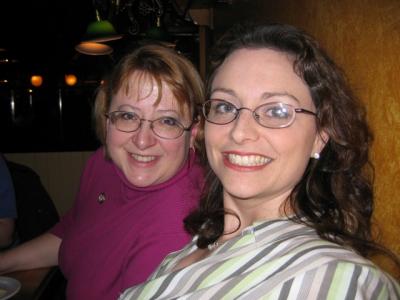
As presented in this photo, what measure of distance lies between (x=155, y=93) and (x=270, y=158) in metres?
0.74

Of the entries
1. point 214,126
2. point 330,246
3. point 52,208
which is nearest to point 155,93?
point 214,126

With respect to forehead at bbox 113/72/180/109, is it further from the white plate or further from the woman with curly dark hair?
the white plate

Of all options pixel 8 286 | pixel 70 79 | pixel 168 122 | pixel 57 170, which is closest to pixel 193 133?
pixel 168 122

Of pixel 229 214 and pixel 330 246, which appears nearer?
pixel 330 246

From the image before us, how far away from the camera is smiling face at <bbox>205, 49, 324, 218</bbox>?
1.10 m

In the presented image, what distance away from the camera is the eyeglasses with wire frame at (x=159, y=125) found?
1690 mm

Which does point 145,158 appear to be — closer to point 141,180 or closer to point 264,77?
point 141,180

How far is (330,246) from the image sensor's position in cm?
95

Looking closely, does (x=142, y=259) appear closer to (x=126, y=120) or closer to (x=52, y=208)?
(x=126, y=120)

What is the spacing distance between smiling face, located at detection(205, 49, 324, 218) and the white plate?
1261 millimetres

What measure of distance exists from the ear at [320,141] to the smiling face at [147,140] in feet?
2.27

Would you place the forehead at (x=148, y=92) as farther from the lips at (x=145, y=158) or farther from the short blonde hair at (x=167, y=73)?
the lips at (x=145, y=158)

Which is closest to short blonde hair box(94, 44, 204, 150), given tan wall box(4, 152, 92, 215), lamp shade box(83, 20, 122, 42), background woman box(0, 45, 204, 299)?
background woman box(0, 45, 204, 299)

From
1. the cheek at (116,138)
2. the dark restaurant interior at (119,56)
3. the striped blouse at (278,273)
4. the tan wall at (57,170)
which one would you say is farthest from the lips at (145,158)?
the tan wall at (57,170)
